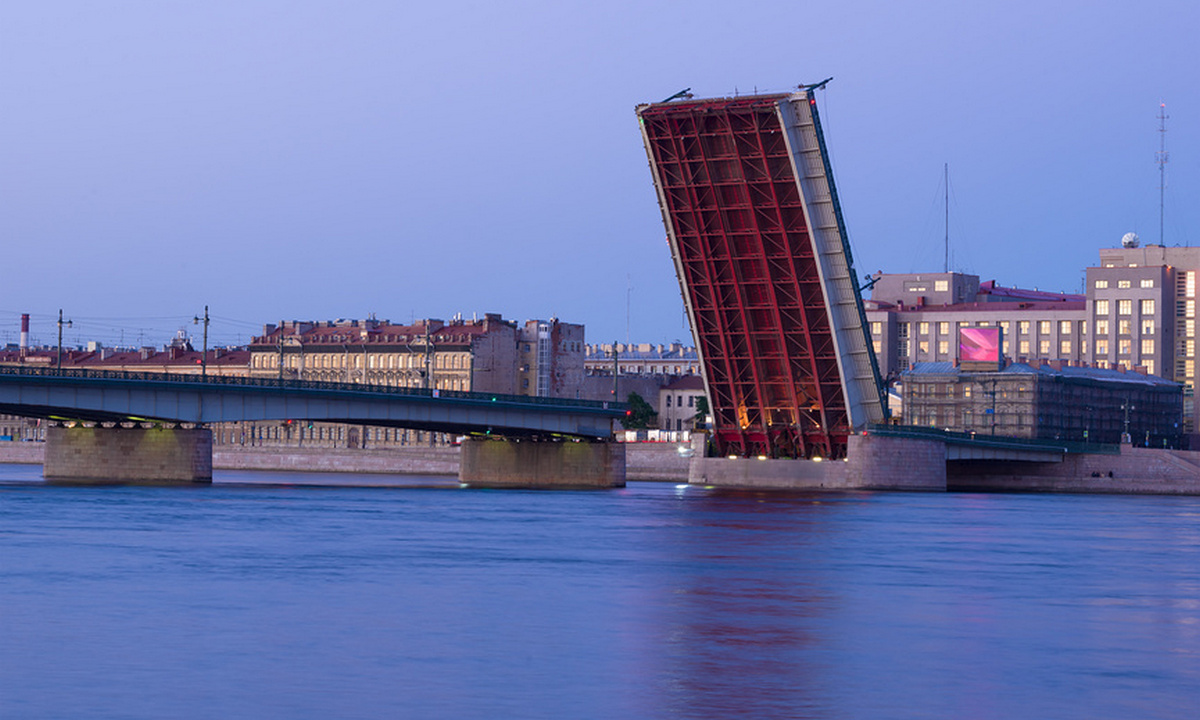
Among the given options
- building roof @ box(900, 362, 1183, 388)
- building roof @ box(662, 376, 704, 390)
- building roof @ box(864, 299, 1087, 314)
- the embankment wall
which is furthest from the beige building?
building roof @ box(662, 376, 704, 390)

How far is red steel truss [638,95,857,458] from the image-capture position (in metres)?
56.8

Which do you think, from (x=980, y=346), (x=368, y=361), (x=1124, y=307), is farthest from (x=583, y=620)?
(x=1124, y=307)

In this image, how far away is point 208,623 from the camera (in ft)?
66.1

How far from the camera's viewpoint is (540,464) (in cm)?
7425

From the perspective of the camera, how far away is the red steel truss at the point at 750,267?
5675 cm

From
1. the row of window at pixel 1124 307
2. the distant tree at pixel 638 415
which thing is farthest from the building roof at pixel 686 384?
the row of window at pixel 1124 307

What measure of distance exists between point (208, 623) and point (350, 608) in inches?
90.5

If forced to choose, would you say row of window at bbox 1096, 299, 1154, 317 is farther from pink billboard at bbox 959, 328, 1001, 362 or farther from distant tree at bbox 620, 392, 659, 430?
distant tree at bbox 620, 392, 659, 430

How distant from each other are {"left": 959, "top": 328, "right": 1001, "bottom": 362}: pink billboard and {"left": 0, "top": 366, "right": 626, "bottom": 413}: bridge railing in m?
30.5

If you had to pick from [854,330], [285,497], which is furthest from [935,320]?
[285,497]

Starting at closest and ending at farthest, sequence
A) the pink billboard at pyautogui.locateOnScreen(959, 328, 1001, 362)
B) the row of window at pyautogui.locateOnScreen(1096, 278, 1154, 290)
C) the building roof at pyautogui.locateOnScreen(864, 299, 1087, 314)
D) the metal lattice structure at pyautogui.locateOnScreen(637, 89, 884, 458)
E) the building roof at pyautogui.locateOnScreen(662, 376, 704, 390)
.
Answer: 1. the metal lattice structure at pyautogui.locateOnScreen(637, 89, 884, 458)
2. the pink billboard at pyautogui.locateOnScreen(959, 328, 1001, 362)
3. the row of window at pyautogui.locateOnScreen(1096, 278, 1154, 290)
4. the building roof at pyautogui.locateOnScreen(864, 299, 1087, 314)
5. the building roof at pyautogui.locateOnScreen(662, 376, 704, 390)

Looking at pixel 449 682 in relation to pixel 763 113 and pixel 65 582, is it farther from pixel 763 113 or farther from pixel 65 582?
pixel 763 113

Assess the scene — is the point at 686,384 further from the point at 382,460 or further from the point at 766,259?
the point at 766,259

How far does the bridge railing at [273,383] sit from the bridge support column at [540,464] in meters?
1.99
